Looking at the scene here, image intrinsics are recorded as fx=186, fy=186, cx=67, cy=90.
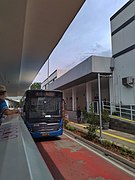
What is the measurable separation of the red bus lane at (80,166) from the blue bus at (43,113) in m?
2.12

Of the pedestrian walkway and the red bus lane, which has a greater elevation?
the pedestrian walkway

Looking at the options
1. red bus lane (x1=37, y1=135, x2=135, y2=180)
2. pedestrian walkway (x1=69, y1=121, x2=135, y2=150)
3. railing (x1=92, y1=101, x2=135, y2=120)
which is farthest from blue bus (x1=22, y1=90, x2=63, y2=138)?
railing (x1=92, y1=101, x2=135, y2=120)

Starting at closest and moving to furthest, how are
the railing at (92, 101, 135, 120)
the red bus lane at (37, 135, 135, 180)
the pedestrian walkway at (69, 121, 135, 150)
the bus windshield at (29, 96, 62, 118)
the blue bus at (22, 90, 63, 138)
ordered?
the red bus lane at (37, 135, 135, 180) → the pedestrian walkway at (69, 121, 135, 150) → the blue bus at (22, 90, 63, 138) → the bus windshield at (29, 96, 62, 118) → the railing at (92, 101, 135, 120)

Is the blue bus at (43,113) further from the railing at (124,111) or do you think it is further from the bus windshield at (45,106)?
the railing at (124,111)

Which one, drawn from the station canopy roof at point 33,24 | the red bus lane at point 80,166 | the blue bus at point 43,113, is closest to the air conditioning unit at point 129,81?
the blue bus at point 43,113

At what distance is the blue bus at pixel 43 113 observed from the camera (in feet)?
32.3

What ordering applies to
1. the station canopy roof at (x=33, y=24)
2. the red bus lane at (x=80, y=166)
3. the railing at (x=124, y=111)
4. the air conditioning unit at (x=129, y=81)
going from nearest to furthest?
1. the red bus lane at (x=80, y=166)
2. the station canopy roof at (x=33, y=24)
3. the railing at (x=124, y=111)
4. the air conditioning unit at (x=129, y=81)

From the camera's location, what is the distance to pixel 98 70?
50.1ft

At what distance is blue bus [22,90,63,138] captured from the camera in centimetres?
985

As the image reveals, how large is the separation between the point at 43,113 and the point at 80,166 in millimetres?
4752

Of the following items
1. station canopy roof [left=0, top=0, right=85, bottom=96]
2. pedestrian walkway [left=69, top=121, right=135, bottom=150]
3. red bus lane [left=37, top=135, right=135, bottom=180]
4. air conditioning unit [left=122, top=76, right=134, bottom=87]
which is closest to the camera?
red bus lane [left=37, top=135, right=135, bottom=180]

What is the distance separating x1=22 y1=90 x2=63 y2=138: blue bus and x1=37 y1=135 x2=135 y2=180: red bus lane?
2.12 m

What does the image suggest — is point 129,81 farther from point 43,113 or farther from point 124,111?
point 43,113

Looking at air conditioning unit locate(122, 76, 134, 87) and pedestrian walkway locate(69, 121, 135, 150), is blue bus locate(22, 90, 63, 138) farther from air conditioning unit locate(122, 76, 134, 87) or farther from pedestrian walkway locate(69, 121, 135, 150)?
air conditioning unit locate(122, 76, 134, 87)
